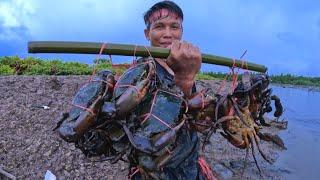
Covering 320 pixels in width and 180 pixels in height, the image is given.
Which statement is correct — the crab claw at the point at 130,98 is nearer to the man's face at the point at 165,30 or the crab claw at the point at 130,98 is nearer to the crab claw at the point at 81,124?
the crab claw at the point at 81,124

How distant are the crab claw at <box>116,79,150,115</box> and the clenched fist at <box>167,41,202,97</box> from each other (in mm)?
374

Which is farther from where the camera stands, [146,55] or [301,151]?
[301,151]

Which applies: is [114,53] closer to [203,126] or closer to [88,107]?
[88,107]

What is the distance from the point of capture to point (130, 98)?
2.35 m

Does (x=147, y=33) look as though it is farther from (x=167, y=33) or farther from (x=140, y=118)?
(x=140, y=118)

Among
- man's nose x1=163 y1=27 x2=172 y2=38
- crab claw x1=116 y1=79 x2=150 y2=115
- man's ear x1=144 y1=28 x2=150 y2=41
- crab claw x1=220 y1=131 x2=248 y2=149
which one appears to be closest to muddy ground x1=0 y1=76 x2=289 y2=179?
man's ear x1=144 y1=28 x2=150 y2=41

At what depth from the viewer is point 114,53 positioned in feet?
8.59

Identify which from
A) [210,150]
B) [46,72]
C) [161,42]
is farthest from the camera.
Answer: [46,72]

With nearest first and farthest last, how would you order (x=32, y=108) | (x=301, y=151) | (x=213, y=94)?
(x=213, y=94) → (x=32, y=108) → (x=301, y=151)

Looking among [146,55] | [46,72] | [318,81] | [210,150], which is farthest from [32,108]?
[318,81]

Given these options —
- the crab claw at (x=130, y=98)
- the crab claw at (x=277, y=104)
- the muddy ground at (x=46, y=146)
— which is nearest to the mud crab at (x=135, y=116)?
the crab claw at (x=130, y=98)

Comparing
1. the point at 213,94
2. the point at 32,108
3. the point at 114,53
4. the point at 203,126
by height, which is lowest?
the point at 32,108

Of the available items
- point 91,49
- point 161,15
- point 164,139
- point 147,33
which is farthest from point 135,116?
point 147,33

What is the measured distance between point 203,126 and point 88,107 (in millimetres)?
704
